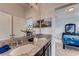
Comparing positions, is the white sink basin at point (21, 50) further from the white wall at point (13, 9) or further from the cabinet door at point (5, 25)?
the white wall at point (13, 9)

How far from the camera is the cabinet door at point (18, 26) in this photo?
1.42 metres

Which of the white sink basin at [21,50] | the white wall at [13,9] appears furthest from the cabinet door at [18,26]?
the white sink basin at [21,50]

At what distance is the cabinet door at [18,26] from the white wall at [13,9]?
72 millimetres

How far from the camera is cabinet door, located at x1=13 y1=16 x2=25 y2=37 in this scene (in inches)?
56.1

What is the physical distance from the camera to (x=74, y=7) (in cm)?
136

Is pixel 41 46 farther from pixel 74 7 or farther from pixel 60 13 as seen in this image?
pixel 74 7

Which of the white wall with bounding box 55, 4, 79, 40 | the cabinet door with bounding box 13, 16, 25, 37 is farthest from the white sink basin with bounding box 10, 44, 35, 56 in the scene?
Result: the white wall with bounding box 55, 4, 79, 40

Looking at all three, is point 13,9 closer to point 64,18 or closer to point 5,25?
point 5,25

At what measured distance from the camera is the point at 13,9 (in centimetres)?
140

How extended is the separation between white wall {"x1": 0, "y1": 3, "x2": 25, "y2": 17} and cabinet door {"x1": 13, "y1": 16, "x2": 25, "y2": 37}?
72 millimetres

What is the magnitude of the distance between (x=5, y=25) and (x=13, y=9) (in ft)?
0.82

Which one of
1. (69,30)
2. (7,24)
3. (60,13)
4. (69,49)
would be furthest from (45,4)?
(69,49)

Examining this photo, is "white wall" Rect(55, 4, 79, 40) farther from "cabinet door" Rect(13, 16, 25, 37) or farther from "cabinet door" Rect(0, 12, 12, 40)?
"cabinet door" Rect(0, 12, 12, 40)

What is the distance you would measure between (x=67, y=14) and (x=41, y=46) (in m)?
0.57
